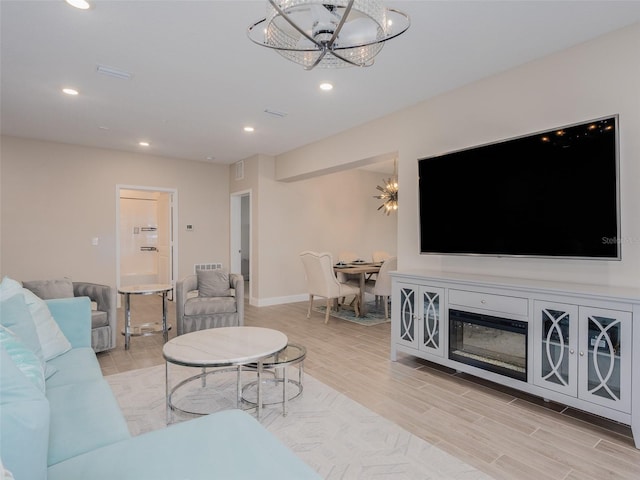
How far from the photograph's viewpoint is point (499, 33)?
2.65 meters

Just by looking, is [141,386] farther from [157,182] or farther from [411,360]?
[157,182]

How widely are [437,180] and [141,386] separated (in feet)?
10.6

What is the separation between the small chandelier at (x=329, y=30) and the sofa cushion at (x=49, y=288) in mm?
2954

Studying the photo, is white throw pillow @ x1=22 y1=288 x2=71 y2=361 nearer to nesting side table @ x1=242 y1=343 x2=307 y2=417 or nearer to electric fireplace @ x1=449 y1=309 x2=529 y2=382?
nesting side table @ x1=242 y1=343 x2=307 y2=417

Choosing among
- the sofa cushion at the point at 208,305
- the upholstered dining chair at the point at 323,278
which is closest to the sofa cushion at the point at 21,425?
the sofa cushion at the point at 208,305

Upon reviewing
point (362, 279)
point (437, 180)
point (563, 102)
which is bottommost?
point (362, 279)

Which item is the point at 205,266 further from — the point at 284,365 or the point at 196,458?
the point at 196,458

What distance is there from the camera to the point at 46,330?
7.36ft

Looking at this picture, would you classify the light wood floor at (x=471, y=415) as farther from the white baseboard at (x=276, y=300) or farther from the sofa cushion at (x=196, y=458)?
the white baseboard at (x=276, y=300)

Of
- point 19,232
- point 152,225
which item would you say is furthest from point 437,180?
point 152,225

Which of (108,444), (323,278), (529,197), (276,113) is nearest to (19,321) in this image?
(108,444)

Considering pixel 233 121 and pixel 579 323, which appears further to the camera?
pixel 233 121

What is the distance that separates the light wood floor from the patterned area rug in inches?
39.6

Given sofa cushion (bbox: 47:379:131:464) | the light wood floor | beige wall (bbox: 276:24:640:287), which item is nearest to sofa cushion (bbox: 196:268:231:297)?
the light wood floor
